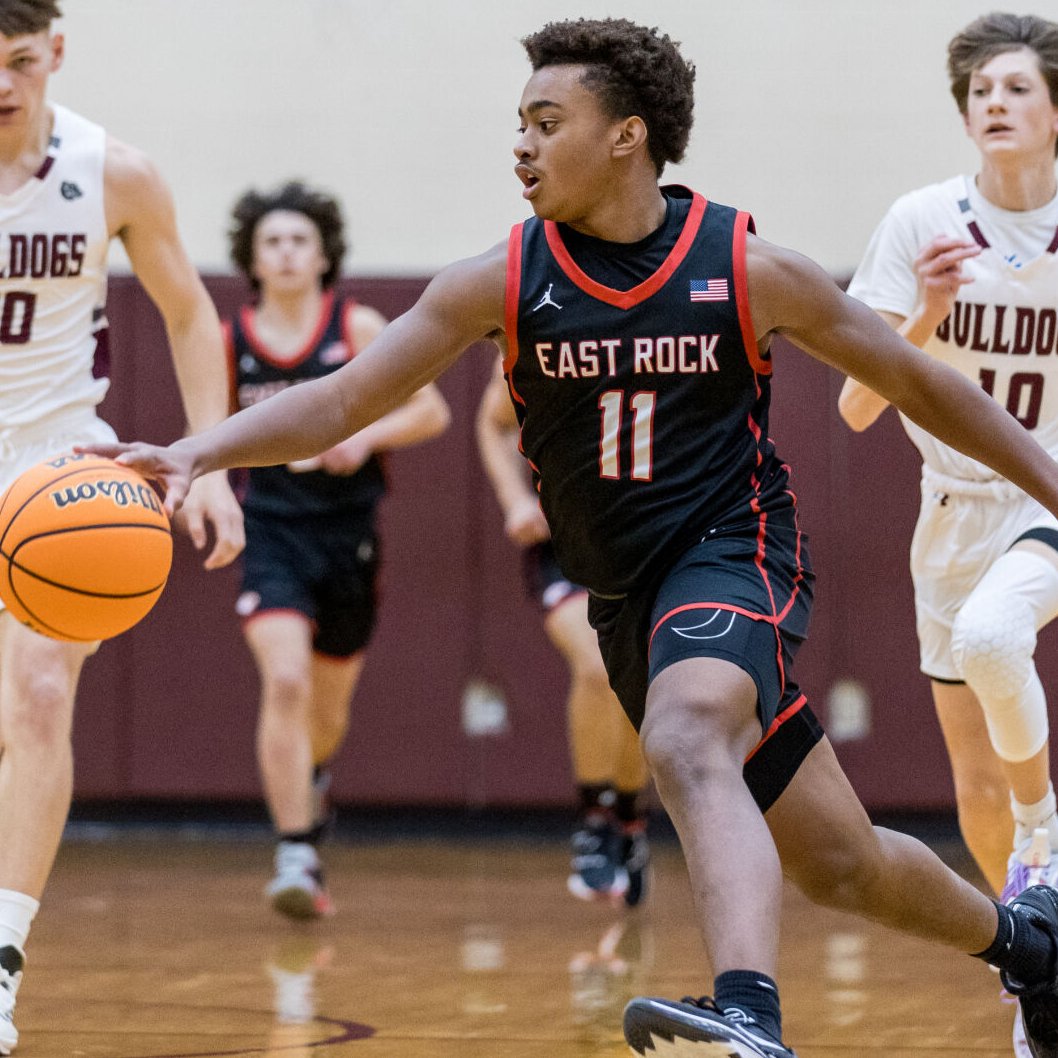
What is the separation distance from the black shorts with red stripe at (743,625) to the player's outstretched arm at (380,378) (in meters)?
0.54

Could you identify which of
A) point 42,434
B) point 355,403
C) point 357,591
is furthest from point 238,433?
point 357,591

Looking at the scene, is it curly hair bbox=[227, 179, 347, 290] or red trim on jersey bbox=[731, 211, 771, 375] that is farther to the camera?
curly hair bbox=[227, 179, 347, 290]

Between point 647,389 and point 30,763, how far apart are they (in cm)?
166

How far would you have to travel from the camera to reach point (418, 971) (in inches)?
197

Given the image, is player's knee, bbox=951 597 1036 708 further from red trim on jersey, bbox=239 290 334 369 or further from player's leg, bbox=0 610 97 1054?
red trim on jersey, bbox=239 290 334 369

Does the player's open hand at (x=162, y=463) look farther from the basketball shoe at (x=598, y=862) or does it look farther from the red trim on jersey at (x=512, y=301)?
the basketball shoe at (x=598, y=862)

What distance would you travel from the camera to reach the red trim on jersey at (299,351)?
267 inches

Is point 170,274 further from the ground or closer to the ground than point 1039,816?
further from the ground

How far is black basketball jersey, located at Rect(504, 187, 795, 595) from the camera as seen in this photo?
3232mm

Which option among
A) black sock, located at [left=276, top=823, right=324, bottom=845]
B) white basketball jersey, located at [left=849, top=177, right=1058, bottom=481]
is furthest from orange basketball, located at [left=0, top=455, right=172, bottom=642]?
black sock, located at [left=276, top=823, right=324, bottom=845]

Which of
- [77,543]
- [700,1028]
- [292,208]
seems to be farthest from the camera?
[292,208]

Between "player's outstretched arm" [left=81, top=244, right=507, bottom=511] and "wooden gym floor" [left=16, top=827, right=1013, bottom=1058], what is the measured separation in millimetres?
1391

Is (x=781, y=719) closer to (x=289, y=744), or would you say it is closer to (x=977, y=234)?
(x=977, y=234)

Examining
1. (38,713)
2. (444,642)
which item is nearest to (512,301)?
(38,713)
